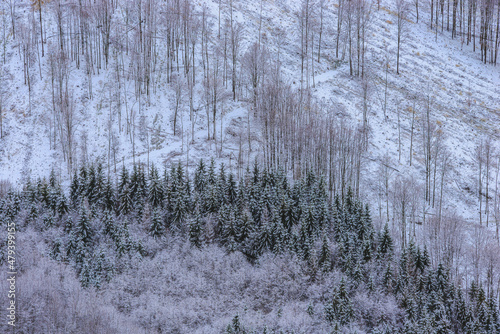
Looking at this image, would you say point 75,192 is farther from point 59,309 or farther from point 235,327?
point 235,327

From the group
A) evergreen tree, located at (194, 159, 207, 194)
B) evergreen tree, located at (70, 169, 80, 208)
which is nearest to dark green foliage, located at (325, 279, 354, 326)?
evergreen tree, located at (194, 159, 207, 194)

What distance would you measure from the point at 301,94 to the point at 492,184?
2652cm

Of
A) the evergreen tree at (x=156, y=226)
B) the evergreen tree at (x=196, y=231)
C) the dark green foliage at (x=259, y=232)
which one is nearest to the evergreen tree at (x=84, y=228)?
the dark green foliage at (x=259, y=232)

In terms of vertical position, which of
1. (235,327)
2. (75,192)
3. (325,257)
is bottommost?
(235,327)

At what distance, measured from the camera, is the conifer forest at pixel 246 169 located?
3697 centimetres

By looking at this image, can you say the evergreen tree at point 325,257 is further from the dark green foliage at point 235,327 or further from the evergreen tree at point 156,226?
the evergreen tree at point 156,226

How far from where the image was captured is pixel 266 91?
5456 cm

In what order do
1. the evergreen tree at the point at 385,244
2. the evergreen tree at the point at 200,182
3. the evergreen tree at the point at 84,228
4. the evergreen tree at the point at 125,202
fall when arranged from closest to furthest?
the evergreen tree at the point at 84,228
the evergreen tree at the point at 385,244
the evergreen tree at the point at 125,202
the evergreen tree at the point at 200,182

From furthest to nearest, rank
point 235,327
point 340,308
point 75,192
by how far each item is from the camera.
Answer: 1. point 75,192
2. point 340,308
3. point 235,327

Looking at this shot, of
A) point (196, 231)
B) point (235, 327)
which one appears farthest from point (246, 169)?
point (235, 327)

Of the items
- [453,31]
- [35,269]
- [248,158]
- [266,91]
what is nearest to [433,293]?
[248,158]

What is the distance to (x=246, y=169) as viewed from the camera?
Answer: 5012 cm

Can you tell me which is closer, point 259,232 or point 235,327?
point 235,327

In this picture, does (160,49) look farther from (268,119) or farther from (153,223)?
(153,223)
